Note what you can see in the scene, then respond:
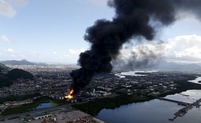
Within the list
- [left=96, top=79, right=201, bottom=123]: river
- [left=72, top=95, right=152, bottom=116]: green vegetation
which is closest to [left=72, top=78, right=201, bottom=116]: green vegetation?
[left=72, top=95, right=152, bottom=116]: green vegetation

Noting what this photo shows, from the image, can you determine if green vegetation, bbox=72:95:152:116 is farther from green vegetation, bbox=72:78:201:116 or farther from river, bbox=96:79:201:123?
river, bbox=96:79:201:123

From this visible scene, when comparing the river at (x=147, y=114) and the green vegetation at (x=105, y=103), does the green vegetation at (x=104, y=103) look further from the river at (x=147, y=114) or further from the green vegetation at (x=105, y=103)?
the river at (x=147, y=114)

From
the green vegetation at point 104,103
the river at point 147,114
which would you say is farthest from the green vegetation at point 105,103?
the river at point 147,114

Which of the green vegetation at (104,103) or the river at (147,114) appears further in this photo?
the green vegetation at (104,103)

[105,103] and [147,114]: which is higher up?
[105,103]

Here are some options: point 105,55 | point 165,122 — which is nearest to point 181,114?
point 165,122

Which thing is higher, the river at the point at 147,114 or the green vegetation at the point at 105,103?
the green vegetation at the point at 105,103

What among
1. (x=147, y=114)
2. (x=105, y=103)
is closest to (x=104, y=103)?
(x=105, y=103)

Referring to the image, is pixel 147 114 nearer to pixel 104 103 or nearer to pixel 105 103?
pixel 105 103
